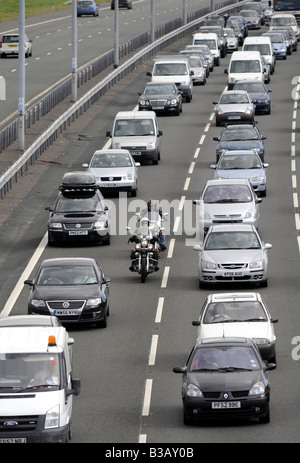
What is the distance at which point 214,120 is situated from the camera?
2372 inches

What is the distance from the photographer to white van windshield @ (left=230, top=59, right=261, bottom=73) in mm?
67312

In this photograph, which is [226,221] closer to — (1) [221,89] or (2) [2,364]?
(2) [2,364]

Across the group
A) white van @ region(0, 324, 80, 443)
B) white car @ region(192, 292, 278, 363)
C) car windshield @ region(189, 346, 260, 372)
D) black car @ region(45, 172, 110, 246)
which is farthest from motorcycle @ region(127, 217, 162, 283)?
white van @ region(0, 324, 80, 443)

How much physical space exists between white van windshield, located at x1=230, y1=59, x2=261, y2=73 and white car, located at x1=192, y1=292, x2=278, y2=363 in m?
41.0

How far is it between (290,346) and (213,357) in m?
5.11

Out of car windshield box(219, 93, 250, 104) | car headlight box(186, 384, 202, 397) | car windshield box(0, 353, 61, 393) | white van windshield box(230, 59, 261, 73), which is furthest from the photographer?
white van windshield box(230, 59, 261, 73)

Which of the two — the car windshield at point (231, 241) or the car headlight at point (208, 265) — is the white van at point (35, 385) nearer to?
the car headlight at point (208, 265)

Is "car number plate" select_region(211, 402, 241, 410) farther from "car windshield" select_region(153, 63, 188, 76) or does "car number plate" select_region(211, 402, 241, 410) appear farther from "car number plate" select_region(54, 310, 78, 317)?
"car windshield" select_region(153, 63, 188, 76)

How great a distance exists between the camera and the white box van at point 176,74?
212 ft

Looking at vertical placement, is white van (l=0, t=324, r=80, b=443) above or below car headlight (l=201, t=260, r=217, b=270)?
above

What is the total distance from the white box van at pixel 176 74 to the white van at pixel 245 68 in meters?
2.04

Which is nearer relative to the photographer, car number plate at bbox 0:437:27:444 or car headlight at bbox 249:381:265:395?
car number plate at bbox 0:437:27:444

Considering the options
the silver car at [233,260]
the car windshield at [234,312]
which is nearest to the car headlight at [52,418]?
the car windshield at [234,312]
